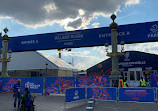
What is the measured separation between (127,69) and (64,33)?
Answer: 42.6 feet

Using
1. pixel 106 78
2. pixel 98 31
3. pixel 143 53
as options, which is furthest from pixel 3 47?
pixel 143 53

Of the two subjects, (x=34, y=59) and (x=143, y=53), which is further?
(x=34, y=59)

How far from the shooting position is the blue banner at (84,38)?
1502 centimetres

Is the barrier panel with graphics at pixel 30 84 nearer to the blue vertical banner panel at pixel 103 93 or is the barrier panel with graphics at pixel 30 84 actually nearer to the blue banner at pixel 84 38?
the blue banner at pixel 84 38

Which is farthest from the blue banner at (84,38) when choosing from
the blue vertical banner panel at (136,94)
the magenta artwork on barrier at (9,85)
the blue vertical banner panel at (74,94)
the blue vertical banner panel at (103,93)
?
the blue vertical banner panel at (74,94)

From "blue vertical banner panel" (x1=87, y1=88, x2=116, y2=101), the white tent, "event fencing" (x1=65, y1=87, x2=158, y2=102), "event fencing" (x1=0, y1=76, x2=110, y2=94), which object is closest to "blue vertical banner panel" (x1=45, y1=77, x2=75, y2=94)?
"event fencing" (x1=0, y1=76, x2=110, y2=94)

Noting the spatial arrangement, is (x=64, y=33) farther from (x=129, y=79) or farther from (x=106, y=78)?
(x=129, y=79)

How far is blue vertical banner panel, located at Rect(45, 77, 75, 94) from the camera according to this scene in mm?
15460

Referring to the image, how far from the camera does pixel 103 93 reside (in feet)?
39.2

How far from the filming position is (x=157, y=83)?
15953 millimetres

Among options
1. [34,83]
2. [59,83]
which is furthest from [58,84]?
[34,83]

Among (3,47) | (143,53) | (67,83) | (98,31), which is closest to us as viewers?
(67,83)

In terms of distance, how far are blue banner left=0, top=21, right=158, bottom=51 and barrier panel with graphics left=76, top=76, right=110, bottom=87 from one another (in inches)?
149

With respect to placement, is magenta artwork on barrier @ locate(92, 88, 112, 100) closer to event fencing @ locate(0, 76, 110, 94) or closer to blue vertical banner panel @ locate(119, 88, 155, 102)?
blue vertical banner panel @ locate(119, 88, 155, 102)
